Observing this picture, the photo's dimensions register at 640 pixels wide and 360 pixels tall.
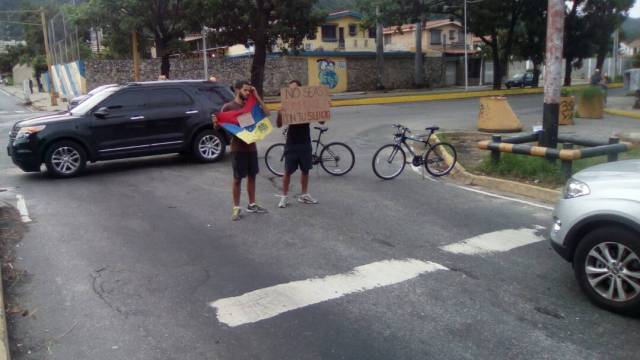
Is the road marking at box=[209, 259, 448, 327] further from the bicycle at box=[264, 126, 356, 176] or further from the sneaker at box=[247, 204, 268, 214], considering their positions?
the bicycle at box=[264, 126, 356, 176]

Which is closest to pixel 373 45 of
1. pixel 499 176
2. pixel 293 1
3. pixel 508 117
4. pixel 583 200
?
pixel 293 1

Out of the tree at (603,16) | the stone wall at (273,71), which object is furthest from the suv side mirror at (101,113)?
the tree at (603,16)

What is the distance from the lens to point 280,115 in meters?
8.41

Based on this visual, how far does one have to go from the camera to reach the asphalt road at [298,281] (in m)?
4.41

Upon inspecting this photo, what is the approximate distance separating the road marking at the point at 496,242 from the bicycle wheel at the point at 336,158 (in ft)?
13.7

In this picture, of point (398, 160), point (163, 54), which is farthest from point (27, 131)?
point (163, 54)

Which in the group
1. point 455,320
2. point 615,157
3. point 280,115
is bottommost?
point 455,320

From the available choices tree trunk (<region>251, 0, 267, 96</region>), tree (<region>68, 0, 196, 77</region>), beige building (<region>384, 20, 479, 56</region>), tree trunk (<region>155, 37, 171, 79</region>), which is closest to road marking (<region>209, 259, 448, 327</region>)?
tree trunk (<region>251, 0, 267, 96</region>)

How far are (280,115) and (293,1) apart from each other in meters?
22.6

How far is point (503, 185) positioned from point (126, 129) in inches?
283

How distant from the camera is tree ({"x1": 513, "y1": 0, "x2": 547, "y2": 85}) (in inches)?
1486

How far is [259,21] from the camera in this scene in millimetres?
28344

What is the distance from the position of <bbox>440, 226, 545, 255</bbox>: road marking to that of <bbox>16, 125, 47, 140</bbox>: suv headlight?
8.05 metres

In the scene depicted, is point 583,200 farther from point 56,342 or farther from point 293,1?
point 293,1
